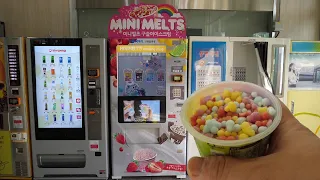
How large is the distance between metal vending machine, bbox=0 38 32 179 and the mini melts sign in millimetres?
923

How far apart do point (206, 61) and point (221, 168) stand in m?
2.13

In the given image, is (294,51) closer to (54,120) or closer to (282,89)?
(282,89)

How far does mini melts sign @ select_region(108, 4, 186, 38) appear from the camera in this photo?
2.73 m

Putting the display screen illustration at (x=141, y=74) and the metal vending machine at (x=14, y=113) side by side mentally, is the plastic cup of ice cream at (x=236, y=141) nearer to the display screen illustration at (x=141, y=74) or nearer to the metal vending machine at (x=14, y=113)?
the display screen illustration at (x=141, y=74)

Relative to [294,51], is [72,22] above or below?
above

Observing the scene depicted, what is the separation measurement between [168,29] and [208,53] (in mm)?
468

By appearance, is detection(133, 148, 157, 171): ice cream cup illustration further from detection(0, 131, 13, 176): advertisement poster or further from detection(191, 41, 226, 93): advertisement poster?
detection(0, 131, 13, 176): advertisement poster

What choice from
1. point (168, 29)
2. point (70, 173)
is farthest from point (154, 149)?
point (168, 29)

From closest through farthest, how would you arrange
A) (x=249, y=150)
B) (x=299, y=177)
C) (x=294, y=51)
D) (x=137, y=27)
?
(x=299, y=177), (x=249, y=150), (x=137, y=27), (x=294, y=51)

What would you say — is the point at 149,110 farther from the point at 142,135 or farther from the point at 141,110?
the point at 142,135

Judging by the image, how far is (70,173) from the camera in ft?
9.09

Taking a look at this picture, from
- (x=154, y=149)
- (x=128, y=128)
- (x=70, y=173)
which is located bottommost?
(x=70, y=173)

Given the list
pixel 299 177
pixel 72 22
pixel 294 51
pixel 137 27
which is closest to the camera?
pixel 299 177

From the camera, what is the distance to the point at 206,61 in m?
2.80
